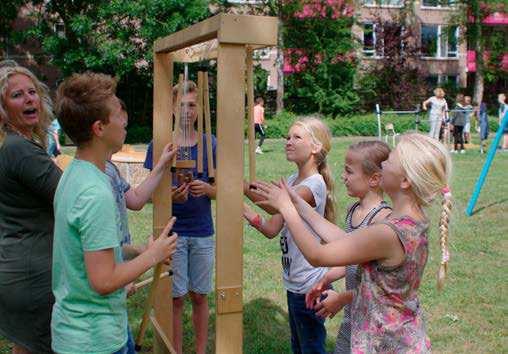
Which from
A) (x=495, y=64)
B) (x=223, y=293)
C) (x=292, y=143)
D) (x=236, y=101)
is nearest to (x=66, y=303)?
(x=223, y=293)

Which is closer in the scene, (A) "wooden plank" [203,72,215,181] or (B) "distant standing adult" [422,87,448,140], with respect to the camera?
(A) "wooden plank" [203,72,215,181]

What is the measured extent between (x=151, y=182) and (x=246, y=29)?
1.26 metres

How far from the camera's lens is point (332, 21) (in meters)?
33.7

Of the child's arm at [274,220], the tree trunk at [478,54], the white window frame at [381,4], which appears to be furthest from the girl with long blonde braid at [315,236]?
the tree trunk at [478,54]

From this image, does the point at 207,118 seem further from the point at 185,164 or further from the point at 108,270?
the point at 108,270

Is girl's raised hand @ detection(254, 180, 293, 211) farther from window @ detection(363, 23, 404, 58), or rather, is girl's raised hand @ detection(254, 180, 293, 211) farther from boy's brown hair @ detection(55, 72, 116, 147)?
window @ detection(363, 23, 404, 58)

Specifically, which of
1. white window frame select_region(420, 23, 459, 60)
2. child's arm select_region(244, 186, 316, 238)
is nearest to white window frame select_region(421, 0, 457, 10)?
white window frame select_region(420, 23, 459, 60)

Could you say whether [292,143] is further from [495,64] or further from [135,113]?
[495,64]

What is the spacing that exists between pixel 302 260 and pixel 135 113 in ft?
81.1

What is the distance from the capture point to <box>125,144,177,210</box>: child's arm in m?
3.21

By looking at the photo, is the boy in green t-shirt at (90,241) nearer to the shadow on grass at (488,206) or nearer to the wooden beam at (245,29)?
the wooden beam at (245,29)

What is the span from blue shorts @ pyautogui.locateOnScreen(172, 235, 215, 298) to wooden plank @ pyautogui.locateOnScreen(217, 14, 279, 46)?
1.78m

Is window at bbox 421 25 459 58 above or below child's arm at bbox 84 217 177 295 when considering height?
above

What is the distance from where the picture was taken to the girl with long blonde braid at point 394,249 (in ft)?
7.27
